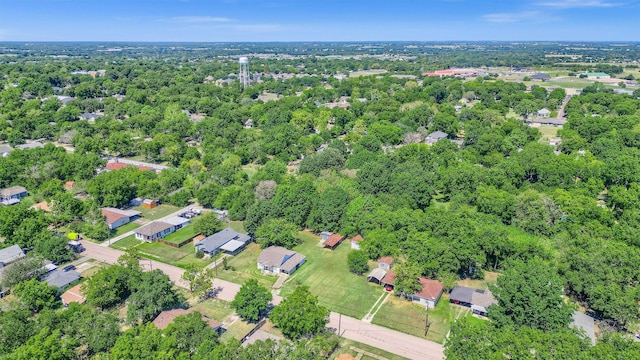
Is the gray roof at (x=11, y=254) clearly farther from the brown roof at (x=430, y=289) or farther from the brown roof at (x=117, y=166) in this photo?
the brown roof at (x=430, y=289)

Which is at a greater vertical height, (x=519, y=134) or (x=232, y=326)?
(x=519, y=134)

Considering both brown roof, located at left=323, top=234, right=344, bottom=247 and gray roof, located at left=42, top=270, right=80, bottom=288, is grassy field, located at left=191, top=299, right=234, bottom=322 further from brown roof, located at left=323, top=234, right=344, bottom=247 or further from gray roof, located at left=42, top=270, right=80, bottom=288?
brown roof, located at left=323, top=234, right=344, bottom=247

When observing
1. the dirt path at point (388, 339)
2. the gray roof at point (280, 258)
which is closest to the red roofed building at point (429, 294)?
the dirt path at point (388, 339)

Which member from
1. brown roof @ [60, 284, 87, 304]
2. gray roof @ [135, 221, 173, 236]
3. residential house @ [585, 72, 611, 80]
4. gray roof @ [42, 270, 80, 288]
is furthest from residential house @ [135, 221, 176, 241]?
residential house @ [585, 72, 611, 80]

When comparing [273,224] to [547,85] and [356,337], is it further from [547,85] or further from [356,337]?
[547,85]

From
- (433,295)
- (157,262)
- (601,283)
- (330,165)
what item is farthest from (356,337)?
(330,165)
